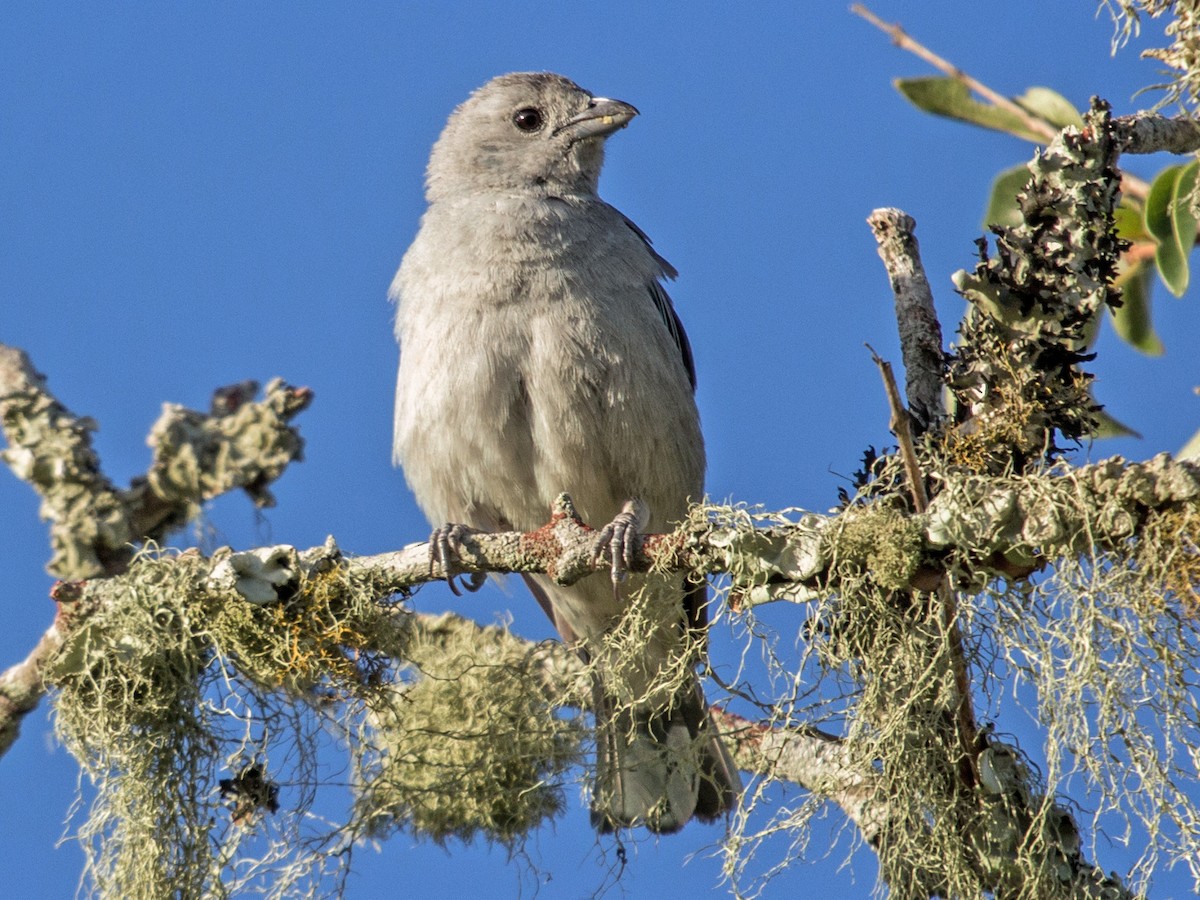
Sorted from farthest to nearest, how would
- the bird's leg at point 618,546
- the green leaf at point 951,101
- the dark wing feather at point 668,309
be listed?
the dark wing feather at point 668,309
the green leaf at point 951,101
the bird's leg at point 618,546

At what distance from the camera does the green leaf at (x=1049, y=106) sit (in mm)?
5336

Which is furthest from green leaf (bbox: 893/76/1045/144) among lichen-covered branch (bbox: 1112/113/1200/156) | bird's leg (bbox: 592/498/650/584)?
bird's leg (bbox: 592/498/650/584)

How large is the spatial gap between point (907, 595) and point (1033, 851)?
796 mm

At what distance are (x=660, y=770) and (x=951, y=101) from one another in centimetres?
278

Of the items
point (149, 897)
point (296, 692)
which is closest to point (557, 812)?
point (296, 692)

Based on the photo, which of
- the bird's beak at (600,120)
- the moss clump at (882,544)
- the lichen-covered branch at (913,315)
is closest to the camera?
the moss clump at (882,544)

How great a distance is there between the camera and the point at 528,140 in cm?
751

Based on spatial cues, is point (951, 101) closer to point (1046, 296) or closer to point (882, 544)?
point (1046, 296)

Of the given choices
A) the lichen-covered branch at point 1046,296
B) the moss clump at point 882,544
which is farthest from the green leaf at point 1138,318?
the moss clump at point 882,544

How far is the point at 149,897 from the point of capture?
4.80 metres

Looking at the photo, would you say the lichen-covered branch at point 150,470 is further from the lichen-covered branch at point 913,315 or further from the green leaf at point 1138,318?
the green leaf at point 1138,318

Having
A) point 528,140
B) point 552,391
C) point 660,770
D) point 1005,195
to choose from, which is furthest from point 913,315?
point 528,140

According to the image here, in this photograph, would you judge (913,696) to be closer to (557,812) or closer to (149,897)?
(557,812)

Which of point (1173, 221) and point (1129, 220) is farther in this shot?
Result: point (1129, 220)
